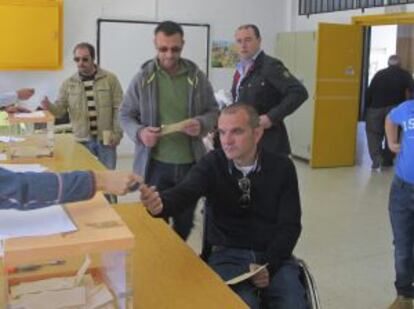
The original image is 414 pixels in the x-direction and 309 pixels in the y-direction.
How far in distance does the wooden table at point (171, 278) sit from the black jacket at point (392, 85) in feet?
19.0

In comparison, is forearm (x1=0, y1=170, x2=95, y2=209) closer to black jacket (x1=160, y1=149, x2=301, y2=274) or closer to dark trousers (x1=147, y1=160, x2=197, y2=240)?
black jacket (x1=160, y1=149, x2=301, y2=274)

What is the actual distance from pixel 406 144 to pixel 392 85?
15.5 feet

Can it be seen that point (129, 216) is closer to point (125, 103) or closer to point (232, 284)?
point (232, 284)

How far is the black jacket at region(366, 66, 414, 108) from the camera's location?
24.0 ft

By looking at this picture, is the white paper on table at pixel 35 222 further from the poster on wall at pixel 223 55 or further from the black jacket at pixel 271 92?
the poster on wall at pixel 223 55

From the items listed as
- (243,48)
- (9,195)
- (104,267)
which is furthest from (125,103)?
(9,195)

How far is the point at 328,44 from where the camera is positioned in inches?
297

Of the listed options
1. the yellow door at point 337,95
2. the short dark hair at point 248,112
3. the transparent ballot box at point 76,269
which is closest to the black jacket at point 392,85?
the yellow door at point 337,95

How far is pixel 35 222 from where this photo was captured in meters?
1.34

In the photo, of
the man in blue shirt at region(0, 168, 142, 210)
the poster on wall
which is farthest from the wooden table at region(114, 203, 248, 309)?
the poster on wall

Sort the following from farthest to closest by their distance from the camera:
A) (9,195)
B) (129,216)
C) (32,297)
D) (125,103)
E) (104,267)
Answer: (125,103)
(129,216)
(104,267)
(32,297)
(9,195)

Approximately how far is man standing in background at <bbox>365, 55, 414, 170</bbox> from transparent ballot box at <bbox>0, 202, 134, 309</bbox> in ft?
21.0

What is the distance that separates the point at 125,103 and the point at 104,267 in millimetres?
1758

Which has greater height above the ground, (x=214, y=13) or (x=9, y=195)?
(x=214, y=13)
